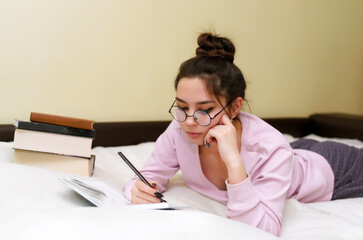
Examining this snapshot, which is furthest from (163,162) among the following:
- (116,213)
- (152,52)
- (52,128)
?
(152,52)

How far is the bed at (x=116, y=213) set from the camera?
600 mm

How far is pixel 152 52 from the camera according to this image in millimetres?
1776

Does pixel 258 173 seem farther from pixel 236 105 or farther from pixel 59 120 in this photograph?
pixel 59 120

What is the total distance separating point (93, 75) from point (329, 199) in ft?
3.47

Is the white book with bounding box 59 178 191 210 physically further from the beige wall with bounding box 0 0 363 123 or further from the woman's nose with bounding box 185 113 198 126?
the beige wall with bounding box 0 0 363 123

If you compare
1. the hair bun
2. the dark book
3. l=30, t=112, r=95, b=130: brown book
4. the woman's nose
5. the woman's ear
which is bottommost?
the dark book

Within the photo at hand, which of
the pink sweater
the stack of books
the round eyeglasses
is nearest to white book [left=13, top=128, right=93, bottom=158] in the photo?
the stack of books

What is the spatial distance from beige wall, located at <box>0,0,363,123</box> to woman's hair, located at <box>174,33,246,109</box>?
2.33ft

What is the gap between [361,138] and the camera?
204cm

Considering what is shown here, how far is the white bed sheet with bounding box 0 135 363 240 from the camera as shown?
0.60 m

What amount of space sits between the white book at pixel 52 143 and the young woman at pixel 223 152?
0.60 feet

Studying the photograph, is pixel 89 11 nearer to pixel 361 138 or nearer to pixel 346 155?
pixel 346 155

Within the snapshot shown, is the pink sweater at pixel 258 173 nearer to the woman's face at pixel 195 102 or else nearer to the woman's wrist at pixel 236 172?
the woman's wrist at pixel 236 172

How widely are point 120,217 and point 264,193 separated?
454mm
